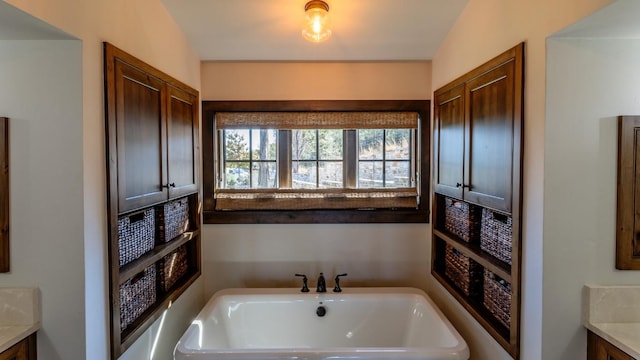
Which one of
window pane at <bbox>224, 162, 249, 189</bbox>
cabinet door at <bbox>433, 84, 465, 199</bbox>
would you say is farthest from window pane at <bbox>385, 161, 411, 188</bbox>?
window pane at <bbox>224, 162, 249, 189</bbox>

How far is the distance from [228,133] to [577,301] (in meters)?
2.41

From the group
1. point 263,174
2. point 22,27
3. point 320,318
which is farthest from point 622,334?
point 22,27

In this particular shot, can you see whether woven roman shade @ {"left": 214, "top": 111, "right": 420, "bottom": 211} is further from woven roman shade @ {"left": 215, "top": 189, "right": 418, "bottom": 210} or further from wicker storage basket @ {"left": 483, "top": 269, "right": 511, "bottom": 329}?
wicker storage basket @ {"left": 483, "top": 269, "right": 511, "bottom": 329}

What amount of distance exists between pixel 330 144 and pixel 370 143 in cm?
32

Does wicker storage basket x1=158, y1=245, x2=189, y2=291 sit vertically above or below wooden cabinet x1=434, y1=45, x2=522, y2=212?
below

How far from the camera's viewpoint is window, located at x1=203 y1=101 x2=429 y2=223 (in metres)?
2.66

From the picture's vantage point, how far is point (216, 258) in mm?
2725

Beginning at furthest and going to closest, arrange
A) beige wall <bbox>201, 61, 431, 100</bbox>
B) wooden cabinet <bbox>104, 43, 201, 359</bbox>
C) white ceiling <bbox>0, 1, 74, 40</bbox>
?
beige wall <bbox>201, 61, 431, 100</bbox> < wooden cabinet <bbox>104, 43, 201, 359</bbox> < white ceiling <bbox>0, 1, 74, 40</bbox>

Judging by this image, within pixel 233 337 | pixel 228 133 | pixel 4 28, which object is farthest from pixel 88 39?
pixel 233 337

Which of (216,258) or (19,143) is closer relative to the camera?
(19,143)

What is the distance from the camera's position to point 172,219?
227 cm

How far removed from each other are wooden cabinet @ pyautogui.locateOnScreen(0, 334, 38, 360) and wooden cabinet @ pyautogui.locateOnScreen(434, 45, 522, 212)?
2.09 metres

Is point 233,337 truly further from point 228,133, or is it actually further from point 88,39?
point 88,39

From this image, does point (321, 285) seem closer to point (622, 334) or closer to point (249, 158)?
point (249, 158)
